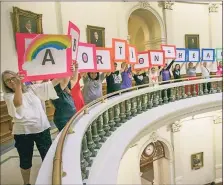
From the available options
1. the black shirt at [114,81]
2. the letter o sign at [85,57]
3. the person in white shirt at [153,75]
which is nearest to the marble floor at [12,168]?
the letter o sign at [85,57]

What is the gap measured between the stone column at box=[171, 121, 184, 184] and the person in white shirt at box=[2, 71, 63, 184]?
28.8ft

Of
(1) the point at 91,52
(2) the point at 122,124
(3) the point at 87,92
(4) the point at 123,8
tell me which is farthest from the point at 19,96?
(4) the point at 123,8

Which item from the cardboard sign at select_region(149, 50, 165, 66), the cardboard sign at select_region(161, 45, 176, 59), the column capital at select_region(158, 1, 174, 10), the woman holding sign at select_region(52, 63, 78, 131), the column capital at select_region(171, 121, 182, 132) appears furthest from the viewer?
the column capital at select_region(158, 1, 174, 10)

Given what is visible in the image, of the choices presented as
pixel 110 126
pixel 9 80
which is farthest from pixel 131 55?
pixel 9 80

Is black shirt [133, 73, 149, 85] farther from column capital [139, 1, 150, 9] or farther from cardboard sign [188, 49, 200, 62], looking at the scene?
column capital [139, 1, 150, 9]

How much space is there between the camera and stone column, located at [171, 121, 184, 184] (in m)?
11.3

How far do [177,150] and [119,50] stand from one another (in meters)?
6.81

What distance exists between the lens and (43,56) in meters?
3.17

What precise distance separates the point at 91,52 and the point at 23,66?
189cm

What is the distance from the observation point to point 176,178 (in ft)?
38.6

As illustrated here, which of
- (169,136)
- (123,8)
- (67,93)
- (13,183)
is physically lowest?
(169,136)

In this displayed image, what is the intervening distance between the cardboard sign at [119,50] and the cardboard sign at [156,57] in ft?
5.67

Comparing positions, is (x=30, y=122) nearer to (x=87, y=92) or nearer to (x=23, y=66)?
(x=23, y=66)

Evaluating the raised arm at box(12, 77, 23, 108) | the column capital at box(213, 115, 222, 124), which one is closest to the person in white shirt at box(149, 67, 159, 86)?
the column capital at box(213, 115, 222, 124)
